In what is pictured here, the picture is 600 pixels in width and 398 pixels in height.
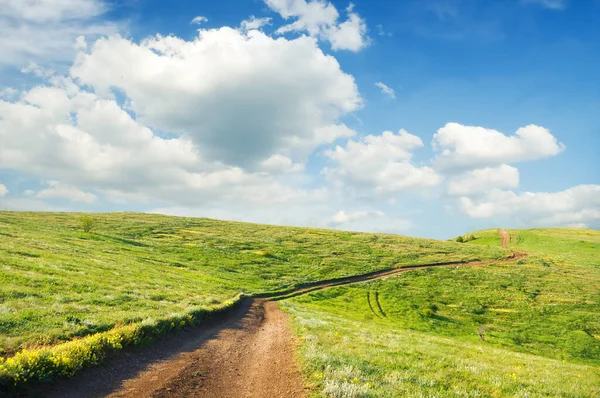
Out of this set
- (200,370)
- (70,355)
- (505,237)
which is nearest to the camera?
(70,355)

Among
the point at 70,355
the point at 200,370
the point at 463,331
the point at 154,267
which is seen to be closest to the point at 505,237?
the point at 463,331

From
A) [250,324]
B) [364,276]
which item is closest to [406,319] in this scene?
[364,276]

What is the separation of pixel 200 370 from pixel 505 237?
147 metres

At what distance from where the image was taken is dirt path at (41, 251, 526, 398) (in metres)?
10.7

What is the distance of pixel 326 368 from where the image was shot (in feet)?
43.1

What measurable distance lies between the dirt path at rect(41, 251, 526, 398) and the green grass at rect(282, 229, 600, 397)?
5.02ft

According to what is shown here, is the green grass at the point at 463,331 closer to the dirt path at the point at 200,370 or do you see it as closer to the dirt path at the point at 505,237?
the dirt path at the point at 200,370

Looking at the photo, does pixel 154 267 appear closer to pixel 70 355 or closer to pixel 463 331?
pixel 70 355

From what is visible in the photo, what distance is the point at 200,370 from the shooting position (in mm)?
13164

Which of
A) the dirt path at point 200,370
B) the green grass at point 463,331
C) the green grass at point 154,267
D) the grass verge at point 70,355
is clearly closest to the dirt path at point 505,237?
the green grass at point 463,331

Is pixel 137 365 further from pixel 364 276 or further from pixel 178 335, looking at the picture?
pixel 364 276

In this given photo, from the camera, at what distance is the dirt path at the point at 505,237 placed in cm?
11762

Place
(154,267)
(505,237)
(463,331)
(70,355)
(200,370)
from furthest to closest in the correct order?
(505,237)
(154,267)
(463,331)
(200,370)
(70,355)

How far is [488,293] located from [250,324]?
48227 mm
